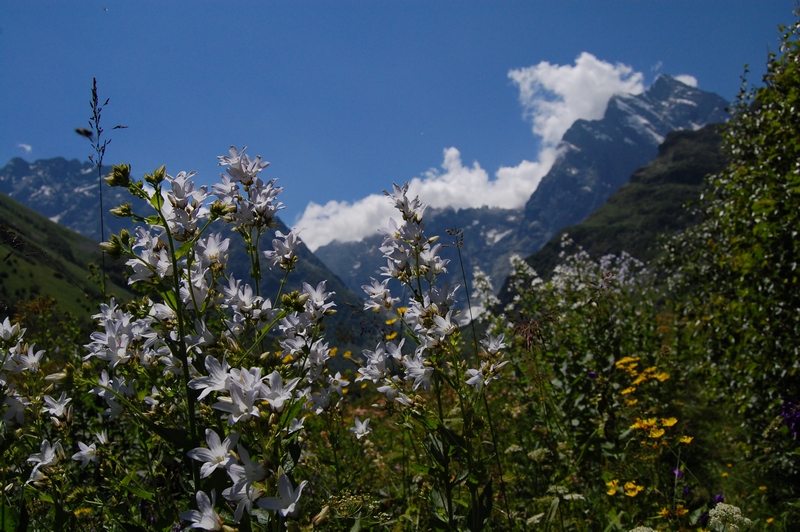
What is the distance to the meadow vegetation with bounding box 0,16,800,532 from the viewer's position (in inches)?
86.9

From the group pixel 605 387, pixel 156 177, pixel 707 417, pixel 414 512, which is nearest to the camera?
pixel 156 177

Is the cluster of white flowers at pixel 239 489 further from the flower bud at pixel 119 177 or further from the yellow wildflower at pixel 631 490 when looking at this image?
the yellow wildflower at pixel 631 490

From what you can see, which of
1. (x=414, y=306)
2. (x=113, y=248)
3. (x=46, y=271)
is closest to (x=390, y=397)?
(x=414, y=306)

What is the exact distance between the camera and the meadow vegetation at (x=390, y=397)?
2207 millimetres

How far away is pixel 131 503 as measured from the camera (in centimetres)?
298

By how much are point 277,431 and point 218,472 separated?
33 cm

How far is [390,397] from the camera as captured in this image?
2.88 m

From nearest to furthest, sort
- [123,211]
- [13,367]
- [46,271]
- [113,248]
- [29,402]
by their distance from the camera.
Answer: [113,248]
[123,211]
[29,402]
[13,367]
[46,271]

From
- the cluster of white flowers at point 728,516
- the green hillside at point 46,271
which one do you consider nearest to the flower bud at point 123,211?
the cluster of white flowers at point 728,516

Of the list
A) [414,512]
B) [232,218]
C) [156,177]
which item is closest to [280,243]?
[232,218]

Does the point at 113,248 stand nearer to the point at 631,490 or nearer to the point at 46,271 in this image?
the point at 631,490

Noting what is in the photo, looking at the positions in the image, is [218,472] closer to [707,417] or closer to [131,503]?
[131,503]

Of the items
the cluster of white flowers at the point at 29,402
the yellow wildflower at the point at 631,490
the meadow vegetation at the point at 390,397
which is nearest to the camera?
the meadow vegetation at the point at 390,397

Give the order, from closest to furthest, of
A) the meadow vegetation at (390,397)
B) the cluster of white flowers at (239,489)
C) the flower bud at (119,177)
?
the cluster of white flowers at (239,489) → the meadow vegetation at (390,397) → the flower bud at (119,177)
